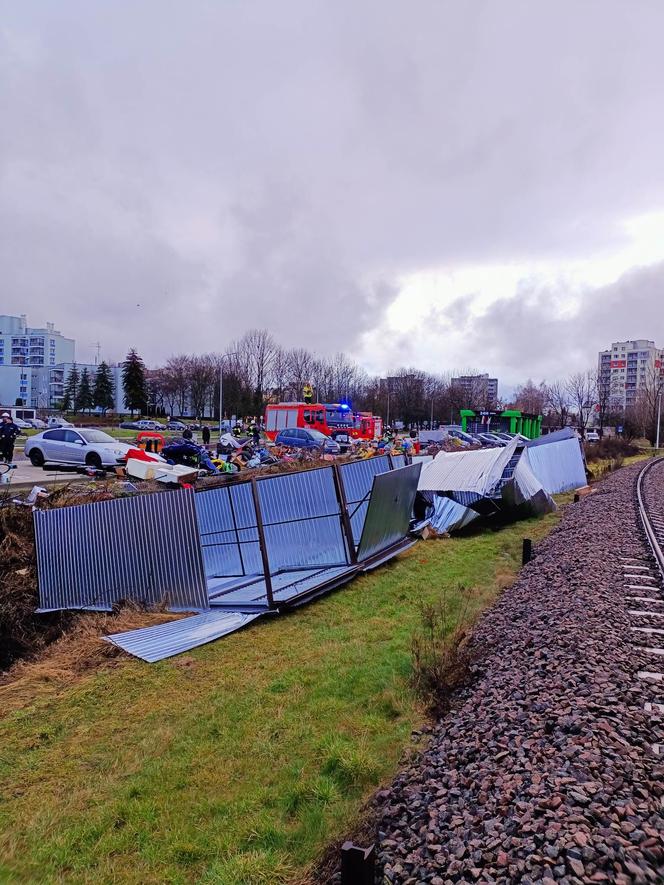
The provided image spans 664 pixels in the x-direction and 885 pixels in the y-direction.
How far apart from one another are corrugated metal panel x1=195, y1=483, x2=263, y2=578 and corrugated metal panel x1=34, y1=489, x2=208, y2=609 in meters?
1.75

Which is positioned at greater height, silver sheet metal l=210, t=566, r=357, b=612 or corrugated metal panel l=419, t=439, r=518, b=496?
corrugated metal panel l=419, t=439, r=518, b=496

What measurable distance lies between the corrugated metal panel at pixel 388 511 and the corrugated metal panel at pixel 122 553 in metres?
3.37

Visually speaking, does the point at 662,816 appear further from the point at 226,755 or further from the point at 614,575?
the point at 614,575

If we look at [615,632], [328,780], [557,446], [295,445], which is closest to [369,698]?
[328,780]

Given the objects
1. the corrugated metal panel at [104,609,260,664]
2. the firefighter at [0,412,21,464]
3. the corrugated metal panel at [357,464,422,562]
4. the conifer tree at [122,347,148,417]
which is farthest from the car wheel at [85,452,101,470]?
the conifer tree at [122,347,148,417]

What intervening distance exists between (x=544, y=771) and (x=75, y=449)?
69.1 ft

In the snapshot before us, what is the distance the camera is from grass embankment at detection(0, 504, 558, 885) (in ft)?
11.5

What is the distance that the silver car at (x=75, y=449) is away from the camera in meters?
21.1

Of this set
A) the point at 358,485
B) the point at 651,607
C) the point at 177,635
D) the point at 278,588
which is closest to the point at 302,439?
the point at 358,485

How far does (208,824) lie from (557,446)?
21882mm

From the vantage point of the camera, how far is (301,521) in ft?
35.0

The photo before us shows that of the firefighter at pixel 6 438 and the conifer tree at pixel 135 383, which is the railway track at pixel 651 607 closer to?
the firefighter at pixel 6 438

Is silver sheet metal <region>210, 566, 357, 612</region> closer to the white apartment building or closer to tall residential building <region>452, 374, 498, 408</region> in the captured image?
tall residential building <region>452, 374, 498, 408</region>

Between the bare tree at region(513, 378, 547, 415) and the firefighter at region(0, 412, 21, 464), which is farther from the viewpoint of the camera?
the bare tree at region(513, 378, 547, 415)
